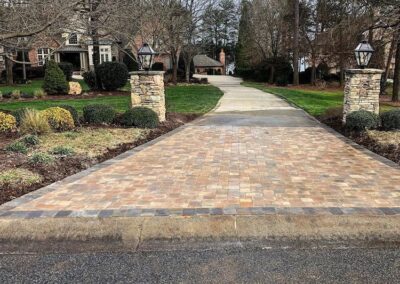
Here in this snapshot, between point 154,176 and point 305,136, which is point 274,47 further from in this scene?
point 154,176

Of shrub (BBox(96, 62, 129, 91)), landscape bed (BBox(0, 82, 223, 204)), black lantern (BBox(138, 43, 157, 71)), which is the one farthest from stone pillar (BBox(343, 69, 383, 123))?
shrub (BBox(96, 62, 129, 91))

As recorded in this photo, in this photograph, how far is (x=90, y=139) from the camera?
8375 mm

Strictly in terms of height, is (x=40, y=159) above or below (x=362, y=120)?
below

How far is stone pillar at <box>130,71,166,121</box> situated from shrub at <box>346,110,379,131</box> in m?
4.77

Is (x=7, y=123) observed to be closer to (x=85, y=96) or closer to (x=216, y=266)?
(x=216, y=266)

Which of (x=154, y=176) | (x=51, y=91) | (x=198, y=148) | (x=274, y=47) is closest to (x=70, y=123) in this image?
(x=198, y=148)

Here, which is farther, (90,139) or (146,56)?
(146,56)

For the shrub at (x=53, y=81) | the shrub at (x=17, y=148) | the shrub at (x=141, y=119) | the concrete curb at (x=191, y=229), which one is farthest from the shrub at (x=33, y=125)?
the shrub at (x=53, y=81)

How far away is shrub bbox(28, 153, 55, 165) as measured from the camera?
631 cm

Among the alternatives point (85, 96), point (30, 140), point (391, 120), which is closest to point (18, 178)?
point (30, 140)

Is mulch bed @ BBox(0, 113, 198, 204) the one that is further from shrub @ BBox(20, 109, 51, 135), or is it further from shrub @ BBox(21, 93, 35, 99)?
shrub @ BBox(21, 93, 35, 99)

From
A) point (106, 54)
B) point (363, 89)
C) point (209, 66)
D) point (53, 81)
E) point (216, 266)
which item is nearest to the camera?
point (216, 266)

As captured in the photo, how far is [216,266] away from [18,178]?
133 inches

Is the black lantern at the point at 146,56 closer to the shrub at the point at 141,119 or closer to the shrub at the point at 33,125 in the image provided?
the shrub at the point at 141,119
